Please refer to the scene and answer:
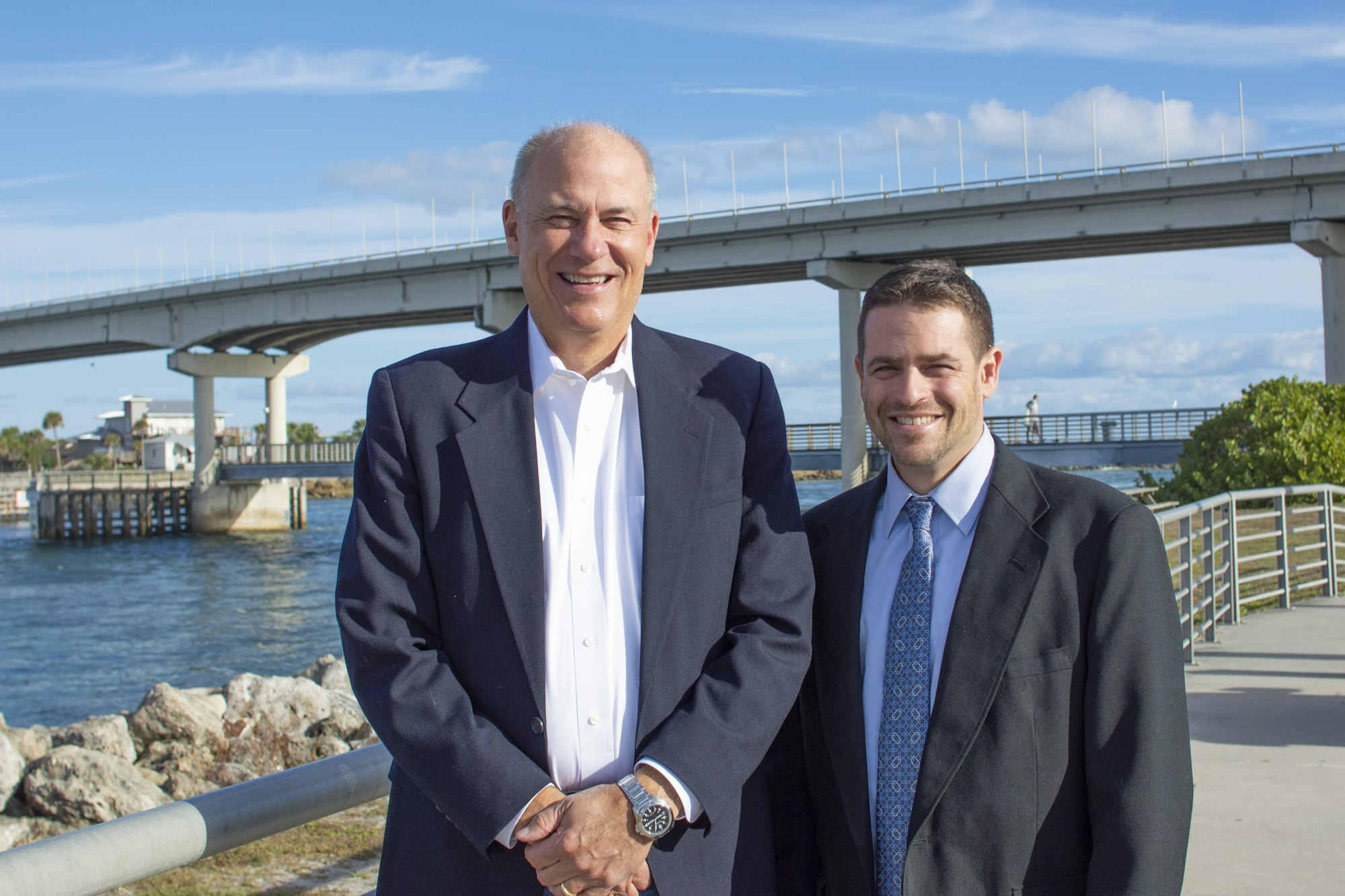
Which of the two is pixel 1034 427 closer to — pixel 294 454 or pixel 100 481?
pixel 294 454

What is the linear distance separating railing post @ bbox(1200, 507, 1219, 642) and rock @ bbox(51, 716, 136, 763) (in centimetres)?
959

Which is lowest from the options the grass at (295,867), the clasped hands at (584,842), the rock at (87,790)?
the rock at (87,790)

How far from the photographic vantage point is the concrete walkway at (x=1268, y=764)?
4879mm

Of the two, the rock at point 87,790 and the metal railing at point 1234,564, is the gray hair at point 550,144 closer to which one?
the metal railing at point 1234,564

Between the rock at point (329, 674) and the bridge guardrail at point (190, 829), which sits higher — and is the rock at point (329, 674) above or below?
below

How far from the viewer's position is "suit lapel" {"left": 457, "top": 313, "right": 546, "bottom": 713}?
242 cm

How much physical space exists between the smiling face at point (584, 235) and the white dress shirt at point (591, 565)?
82mm

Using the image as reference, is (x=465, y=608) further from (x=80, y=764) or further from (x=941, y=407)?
(x=80, y=764)

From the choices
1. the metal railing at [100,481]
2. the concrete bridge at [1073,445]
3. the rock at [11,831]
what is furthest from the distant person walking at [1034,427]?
the metal railing at [100,481]

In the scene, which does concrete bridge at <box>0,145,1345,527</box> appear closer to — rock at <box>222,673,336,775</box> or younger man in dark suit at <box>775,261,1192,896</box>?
rock at <box>222,673,336,775</box>

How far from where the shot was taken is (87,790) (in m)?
8.85

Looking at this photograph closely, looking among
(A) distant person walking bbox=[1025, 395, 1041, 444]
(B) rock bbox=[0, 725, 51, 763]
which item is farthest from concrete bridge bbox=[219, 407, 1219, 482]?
(B) rock bbox=[0, 725, 51, 763]

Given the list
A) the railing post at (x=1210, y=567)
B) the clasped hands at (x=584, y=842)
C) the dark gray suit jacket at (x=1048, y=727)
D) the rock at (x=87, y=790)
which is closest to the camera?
the clasped hands at (x=584, y=842)

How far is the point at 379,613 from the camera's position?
2389 millimetres
